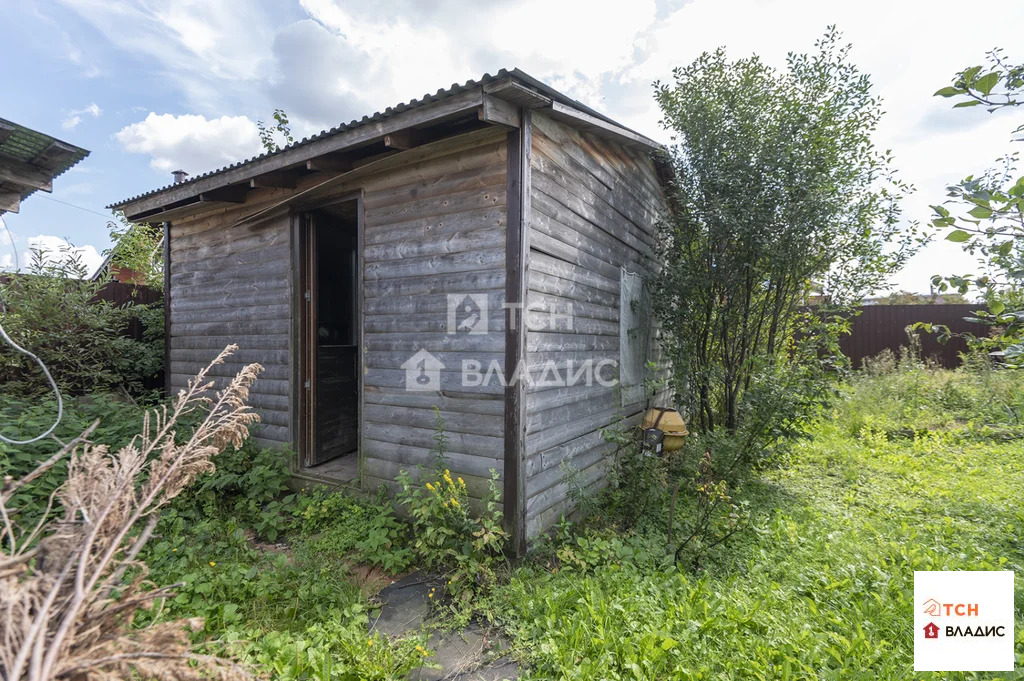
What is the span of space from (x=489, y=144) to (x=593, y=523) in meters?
3.04

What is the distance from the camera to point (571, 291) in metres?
3.54

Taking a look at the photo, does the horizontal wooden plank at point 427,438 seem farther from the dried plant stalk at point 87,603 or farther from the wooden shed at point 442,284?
the dried plant stalk at point 87,603

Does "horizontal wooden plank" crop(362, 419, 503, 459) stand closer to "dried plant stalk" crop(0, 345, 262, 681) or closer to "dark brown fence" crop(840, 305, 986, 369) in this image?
"dried plant stalk" crop(0, 345, 262, 681)

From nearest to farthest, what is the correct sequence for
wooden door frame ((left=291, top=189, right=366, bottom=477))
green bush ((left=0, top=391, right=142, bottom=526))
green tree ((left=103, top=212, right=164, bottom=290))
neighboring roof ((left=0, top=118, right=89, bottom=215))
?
1. neighboring roof ((left=0, top=118, right=89, bottom=215))
2. green bush ((left=0, top=391, right=142, bottom=526))
3. wooden door frame ((left=291, top=189, right=366, bottom=477))
4. green tree ((left=103, top=212, right=164, bottom=290))

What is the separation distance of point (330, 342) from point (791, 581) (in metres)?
4.51

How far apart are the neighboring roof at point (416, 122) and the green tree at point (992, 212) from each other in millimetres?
2027

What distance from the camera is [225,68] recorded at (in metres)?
4.85

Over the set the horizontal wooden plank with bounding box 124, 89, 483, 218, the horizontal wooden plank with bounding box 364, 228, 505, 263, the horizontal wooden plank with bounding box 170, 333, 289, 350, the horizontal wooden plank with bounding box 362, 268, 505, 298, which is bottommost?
the horizontal wooden plank with bounding box 170, 333, 289, 350

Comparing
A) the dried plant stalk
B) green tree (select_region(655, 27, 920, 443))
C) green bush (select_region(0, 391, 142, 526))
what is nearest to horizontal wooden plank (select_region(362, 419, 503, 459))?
the dried plant stalk

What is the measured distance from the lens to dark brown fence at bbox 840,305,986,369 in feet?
33.8

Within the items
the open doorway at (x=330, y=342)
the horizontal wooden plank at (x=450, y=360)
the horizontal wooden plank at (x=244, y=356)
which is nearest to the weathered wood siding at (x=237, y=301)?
the horizontal wooden plank at (x=244, y=356)

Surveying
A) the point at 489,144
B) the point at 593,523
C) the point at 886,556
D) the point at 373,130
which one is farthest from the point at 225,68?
the point at 886,556

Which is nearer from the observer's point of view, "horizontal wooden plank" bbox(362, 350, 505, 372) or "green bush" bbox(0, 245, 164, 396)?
"horizontal wooden plank" bbox(362, 350, 505, 372)

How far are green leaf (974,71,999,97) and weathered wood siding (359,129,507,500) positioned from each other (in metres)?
2.28
